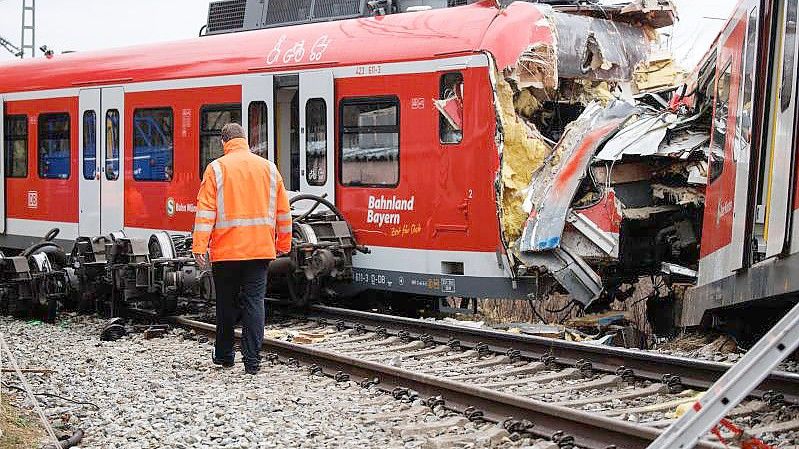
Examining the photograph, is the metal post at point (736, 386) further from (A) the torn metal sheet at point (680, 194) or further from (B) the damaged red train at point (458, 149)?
(A) the torn metal sheet at point (680, 194)

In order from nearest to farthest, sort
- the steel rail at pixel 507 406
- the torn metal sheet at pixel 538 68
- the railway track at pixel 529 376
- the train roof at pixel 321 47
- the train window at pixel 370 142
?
1. the steel rail at pixel 507 406
2. the railway track at pixel 529 376
3. the torn metal sheet at pixel 538 68
4. the train roof at pixel 321 47
5. the train window at pixel 370 142

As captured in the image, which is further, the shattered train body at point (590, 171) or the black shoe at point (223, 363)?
the shattered train body at point (590, 171)

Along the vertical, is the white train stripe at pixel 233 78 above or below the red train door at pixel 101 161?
above

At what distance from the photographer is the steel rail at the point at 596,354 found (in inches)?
277

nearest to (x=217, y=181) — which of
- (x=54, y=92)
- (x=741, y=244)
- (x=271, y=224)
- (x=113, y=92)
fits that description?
(x=271, y=224)

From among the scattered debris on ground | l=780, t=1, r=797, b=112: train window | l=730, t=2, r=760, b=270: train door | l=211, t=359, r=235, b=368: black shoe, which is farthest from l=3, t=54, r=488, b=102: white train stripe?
the scattered debris on ground

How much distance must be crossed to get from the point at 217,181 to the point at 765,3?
4.21 meters

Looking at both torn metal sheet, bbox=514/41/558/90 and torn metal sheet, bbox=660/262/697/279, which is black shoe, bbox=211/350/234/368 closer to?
torn metal sheet, bbox=514/41/558/90

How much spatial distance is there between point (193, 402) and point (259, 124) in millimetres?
5542

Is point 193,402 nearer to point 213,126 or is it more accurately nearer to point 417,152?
point 417,152

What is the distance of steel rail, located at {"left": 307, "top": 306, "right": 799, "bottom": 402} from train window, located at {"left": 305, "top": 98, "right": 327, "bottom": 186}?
174 cm

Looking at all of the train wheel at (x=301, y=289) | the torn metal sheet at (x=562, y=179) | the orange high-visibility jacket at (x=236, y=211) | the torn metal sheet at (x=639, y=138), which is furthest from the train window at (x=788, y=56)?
the train wheel at (x=301, y=289)

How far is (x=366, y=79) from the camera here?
1164 centimetres

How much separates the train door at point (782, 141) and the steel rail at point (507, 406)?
1.31 meters
